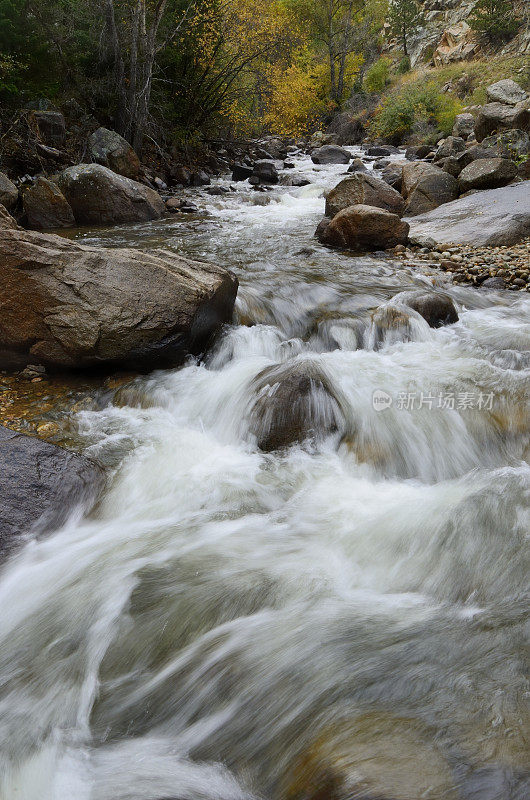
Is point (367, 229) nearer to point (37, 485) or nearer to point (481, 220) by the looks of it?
point (481, 220)

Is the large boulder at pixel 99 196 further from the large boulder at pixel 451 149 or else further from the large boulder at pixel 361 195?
the large boulder at pixel 451 149

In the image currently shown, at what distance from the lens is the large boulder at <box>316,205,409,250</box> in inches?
337

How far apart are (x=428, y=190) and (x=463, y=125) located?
10643 mm

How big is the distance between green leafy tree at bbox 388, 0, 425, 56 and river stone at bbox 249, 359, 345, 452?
43665 millimetres

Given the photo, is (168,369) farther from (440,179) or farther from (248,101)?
(248,101)

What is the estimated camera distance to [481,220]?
9070 mm

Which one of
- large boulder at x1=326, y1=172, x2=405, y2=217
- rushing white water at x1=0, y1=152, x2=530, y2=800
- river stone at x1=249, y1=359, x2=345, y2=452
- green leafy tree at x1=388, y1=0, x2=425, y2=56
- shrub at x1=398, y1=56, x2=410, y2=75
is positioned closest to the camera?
rushing white water at x1=0, y1=152, x2=530, y2=800

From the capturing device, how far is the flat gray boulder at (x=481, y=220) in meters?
8.45

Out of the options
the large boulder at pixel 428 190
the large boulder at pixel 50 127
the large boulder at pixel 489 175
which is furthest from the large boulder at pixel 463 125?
the large boulder at pixel 50 127

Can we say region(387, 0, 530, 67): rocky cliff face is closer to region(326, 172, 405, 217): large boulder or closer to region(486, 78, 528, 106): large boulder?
region(486, 78, 528, 106): large boulder

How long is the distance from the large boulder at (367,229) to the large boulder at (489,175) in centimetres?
366

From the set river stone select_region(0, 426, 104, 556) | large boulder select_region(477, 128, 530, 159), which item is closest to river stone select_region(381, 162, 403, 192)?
large boulder select_region(477, 128, 530, 159)

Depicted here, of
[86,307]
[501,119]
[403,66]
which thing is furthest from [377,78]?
[86,307]

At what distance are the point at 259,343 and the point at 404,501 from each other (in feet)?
8.99
